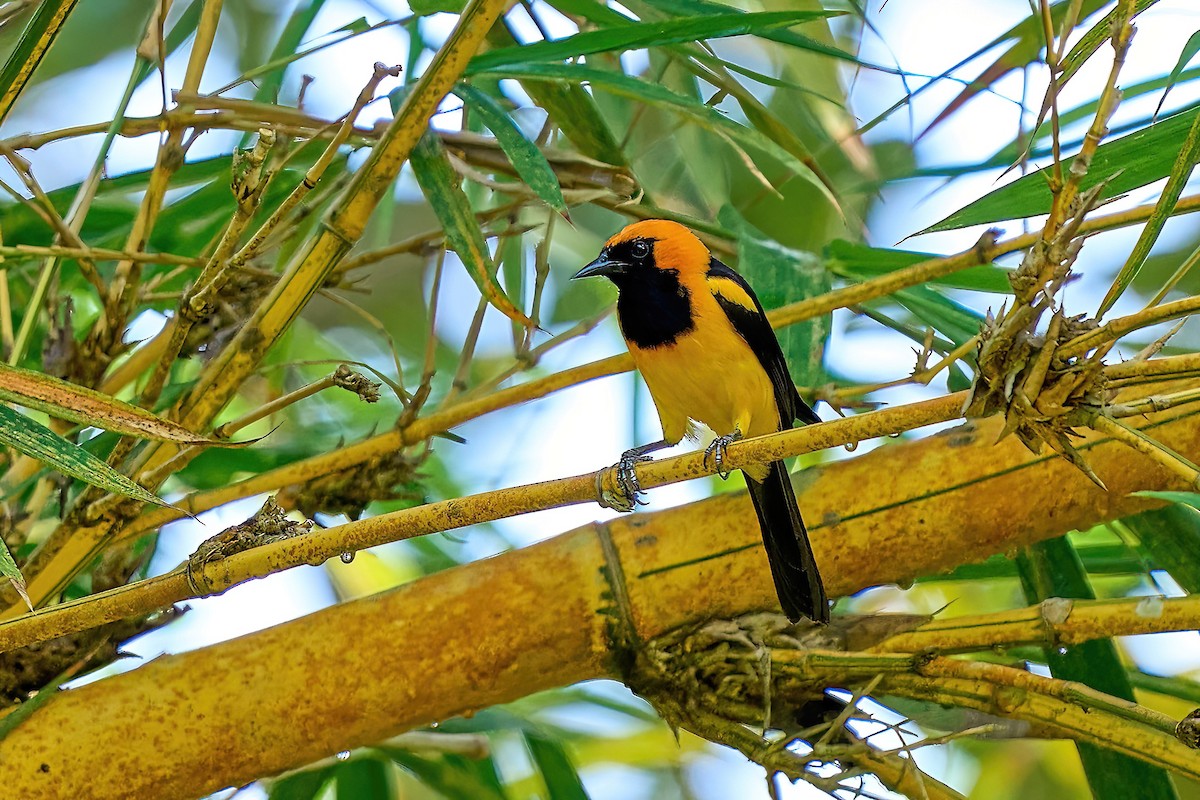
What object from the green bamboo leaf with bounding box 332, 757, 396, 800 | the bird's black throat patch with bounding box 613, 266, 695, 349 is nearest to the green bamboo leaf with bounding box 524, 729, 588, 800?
the green bamboo leaf with bounding box 332, 757, 396, 800

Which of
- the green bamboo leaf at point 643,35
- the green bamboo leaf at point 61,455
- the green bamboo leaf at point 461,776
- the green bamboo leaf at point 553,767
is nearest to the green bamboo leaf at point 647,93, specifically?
the green bamboo leaf at point 643,35

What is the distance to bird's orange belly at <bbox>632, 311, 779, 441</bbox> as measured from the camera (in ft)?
8.41

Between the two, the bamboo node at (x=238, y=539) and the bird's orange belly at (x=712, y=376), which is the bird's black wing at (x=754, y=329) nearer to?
the bird's orange belly at (x=712, y=376)

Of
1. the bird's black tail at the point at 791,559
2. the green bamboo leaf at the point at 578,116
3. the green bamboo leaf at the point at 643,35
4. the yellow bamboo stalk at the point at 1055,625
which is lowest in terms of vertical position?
the yellow bamboo stalk at the point at 1055,625

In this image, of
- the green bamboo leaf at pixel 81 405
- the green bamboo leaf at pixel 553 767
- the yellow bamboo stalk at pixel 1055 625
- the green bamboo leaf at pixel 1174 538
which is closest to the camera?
the green bamboo leaf at pixel 81 405

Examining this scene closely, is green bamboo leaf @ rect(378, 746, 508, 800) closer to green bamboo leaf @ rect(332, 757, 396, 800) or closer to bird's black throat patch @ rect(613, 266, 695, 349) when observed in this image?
green bamboo leaf @ rect(332, 757, 396, 800)

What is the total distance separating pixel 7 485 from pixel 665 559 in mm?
1096

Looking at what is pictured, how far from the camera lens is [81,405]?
128cm

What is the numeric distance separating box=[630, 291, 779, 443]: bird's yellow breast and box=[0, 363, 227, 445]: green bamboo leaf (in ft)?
4.54

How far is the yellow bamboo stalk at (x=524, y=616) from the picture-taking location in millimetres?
1698

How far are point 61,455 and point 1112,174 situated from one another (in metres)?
1.45

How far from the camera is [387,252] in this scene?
7.19 ft

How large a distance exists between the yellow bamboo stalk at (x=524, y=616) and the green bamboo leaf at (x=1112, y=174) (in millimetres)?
317

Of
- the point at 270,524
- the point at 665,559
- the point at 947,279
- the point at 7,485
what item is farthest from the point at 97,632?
the point at 947,279
